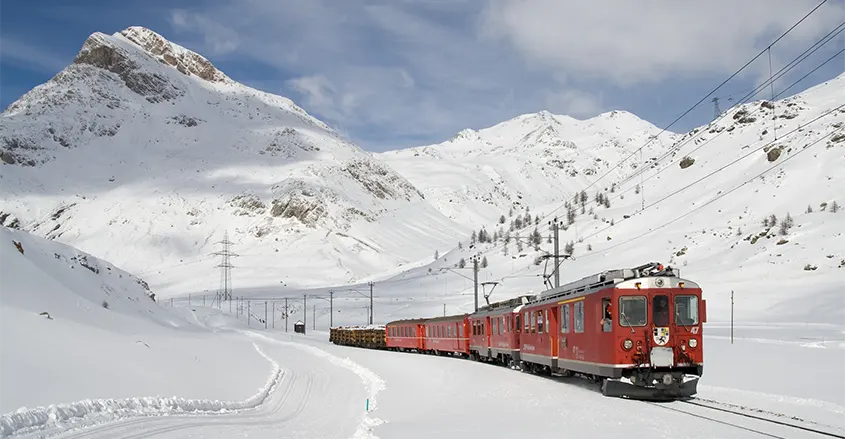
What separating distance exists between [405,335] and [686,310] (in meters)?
43.0

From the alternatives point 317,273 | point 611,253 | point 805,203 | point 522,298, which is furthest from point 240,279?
point 522,298

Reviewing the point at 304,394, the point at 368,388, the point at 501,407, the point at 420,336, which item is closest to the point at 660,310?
the point at 501,407

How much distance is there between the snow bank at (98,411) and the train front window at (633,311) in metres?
11.0

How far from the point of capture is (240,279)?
184m

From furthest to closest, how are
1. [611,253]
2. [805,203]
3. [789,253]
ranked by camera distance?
[611,253], [805,203], [789,253]

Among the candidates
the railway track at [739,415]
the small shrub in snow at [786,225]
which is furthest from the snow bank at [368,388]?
the small shrub in snow at [786,225]

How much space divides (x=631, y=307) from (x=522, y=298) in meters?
13.8

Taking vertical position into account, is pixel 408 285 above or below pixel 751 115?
below

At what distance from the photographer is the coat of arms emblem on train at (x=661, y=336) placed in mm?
21297

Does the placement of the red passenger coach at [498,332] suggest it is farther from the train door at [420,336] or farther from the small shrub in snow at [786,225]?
the small shrub in snow at [786,225]

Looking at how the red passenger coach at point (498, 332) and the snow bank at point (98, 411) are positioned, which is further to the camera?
the red passenger coach at point (498, 332)

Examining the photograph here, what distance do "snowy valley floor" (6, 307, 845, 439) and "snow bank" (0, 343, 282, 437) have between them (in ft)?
0.33

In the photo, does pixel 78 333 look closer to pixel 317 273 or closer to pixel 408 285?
pixel 408 285

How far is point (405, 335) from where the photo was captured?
6316 centimetres
